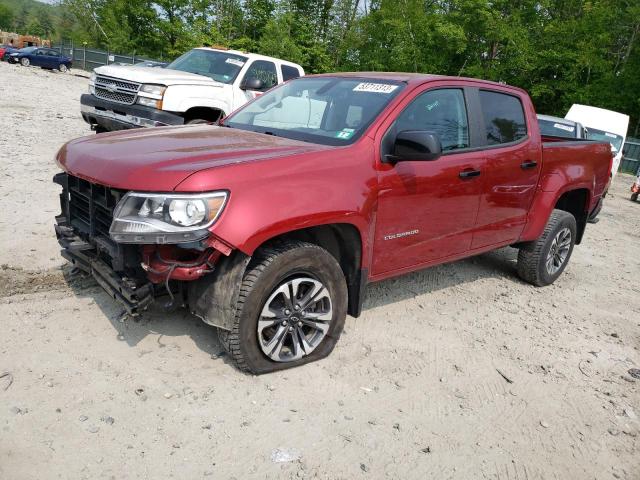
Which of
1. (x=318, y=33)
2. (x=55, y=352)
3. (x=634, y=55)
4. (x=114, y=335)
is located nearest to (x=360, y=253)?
(x=114, y=335)

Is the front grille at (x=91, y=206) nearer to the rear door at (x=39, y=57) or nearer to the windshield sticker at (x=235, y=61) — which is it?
the windshield sticker at (x=235, y=61)

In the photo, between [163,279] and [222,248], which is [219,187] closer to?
[222,248]

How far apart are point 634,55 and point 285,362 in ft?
106

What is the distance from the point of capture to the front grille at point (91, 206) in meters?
3.19

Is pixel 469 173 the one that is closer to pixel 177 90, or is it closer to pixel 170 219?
pixel 170 219

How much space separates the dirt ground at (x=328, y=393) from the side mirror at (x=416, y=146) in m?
1.40

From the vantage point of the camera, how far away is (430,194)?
12.9ft

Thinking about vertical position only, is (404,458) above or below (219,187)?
below

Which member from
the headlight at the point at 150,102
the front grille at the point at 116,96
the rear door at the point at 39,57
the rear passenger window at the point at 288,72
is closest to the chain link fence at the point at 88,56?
the rear door at the point at 39,57

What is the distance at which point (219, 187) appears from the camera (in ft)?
9.46

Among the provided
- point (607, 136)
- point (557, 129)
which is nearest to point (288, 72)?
point (557, 129)

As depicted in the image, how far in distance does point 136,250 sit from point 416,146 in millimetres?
1829

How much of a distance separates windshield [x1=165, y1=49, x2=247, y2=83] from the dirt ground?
200 inches

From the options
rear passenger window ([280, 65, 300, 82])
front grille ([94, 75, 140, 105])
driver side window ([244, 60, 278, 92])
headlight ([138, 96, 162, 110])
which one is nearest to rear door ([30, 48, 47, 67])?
front grille ([94, 75, 140, 105])
